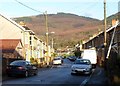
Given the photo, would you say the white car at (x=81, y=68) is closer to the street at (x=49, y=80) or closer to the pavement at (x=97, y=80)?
the pavement at (x=97, y=80)

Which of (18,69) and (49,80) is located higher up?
(18,69)

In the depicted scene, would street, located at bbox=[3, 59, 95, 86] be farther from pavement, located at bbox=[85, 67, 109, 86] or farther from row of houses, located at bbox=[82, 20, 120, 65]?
row of houses, located at bbox=[82, 20, 120, 65]

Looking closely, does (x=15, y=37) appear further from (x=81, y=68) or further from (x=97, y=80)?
(x=97, y=80)

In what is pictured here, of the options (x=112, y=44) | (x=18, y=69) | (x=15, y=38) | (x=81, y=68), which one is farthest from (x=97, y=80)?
(x=15, y=38)

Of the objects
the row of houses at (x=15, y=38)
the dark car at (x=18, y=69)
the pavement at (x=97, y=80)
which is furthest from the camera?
the row of houses at (x=15, y=38)

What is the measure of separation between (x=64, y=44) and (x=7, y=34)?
104 m

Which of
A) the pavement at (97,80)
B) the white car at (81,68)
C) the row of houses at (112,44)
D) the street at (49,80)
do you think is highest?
the row of houses at (112,44)

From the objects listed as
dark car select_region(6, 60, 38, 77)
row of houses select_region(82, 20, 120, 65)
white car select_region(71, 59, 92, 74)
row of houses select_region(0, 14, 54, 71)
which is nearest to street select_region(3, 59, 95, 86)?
dark car select_region(6, 60, 38, 77)

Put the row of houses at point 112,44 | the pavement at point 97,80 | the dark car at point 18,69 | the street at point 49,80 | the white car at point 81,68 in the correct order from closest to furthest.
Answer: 1. the street at point 49,80
2. the pavement at point 97,80
3. the dark car at point 18,69
4. the row of houses at point 112,44
5. the white car at point 81,68

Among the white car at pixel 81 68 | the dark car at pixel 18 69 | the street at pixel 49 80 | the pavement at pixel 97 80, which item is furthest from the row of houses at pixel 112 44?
the dark car at pixel 18 69

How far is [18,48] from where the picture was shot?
65000 millimetres

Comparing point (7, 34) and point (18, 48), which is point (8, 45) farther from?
point (7, 34)

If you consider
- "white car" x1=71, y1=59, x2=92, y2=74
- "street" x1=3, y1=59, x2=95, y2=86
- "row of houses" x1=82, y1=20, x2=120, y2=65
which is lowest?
"street" x1=3, y1=59, x2=95, y2=86

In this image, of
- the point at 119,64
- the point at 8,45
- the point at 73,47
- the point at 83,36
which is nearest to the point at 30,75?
the point at 119,64
